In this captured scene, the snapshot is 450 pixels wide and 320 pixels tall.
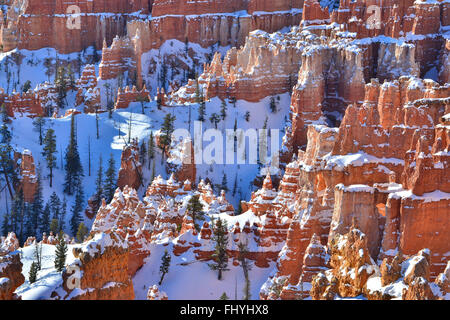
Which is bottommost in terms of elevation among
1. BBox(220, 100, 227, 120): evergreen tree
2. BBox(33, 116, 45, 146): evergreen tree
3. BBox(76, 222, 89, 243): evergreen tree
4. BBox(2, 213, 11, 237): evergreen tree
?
BBox(2, 213, 11, 237): evergreen tree

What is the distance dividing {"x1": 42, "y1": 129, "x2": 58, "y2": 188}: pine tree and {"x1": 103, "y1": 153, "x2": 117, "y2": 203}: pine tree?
15.0 feet

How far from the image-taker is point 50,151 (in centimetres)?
8706

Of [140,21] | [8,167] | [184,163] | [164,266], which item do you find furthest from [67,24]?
[164,266]

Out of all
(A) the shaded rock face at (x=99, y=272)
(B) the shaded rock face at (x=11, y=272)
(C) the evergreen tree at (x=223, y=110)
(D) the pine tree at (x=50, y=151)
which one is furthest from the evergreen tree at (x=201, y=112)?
(A) the shaded rock face at (x=99, y=272)

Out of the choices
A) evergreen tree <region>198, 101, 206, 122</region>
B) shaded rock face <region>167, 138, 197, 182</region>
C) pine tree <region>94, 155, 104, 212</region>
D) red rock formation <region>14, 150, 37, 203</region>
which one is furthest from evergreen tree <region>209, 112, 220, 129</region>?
red rock formation <region>14, 150, 37, 203</region>

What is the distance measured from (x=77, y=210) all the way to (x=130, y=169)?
649 cm

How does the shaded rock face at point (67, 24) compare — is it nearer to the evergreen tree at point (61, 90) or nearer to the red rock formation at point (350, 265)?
the evergreen tree at point (61, 90)

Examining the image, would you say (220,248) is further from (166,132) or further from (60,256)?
(166,132)

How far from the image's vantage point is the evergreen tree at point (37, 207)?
79.8 meters

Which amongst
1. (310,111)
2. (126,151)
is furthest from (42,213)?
(310,111)

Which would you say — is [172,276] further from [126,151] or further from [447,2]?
[447,2]

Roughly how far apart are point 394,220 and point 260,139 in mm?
40886

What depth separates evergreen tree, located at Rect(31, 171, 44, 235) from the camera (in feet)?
262

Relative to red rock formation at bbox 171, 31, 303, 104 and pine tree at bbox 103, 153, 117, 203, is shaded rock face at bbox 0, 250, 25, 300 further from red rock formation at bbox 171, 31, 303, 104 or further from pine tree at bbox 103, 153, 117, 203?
red rock formation at bbox 171, 31, 303, 104
